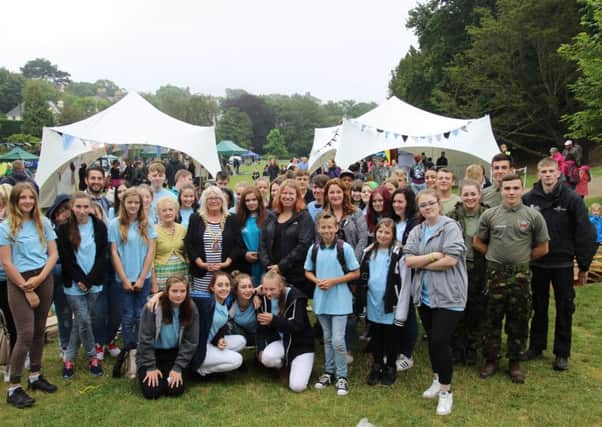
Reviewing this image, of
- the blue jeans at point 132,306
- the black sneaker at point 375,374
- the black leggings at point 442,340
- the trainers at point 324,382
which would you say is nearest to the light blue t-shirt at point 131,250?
the blue jeans at point 132,306

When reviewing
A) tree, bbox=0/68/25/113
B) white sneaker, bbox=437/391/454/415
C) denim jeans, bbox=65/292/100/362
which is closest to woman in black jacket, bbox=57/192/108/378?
Answer: denim jeans, bbox=65/292/100/362

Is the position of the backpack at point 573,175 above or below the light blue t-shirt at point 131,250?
above

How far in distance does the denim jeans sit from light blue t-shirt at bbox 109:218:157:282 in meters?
0.35

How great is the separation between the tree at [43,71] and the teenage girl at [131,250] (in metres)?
186

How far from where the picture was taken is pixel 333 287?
402cm

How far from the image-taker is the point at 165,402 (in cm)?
375

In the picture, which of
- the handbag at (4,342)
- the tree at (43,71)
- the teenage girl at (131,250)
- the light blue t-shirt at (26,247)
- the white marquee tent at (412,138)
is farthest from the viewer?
the tree at (43,71)

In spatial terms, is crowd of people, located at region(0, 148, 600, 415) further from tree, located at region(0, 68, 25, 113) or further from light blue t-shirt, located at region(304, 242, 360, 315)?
tree, located at region(0, 68, 25, 113)

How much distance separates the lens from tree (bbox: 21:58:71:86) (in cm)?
16538

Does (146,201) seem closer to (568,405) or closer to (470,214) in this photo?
(470,214)

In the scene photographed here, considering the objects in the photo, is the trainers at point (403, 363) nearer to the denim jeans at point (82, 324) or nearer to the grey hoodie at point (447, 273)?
the grey hoodie at point (447, 273)

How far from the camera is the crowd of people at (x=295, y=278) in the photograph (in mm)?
3711

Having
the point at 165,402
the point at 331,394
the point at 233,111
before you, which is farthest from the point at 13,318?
the point at 233,111

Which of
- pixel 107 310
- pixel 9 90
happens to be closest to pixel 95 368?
pixel 107 310
